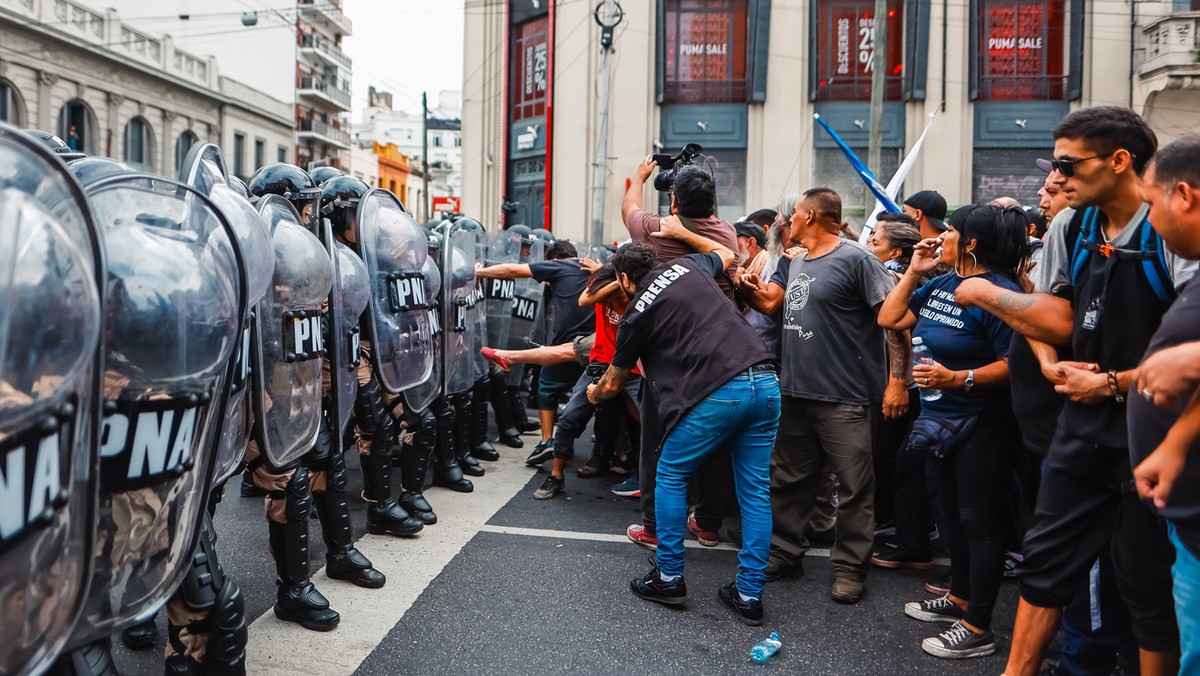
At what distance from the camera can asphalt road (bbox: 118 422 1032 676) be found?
3.42 meters

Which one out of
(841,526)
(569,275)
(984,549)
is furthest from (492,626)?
(569,275)

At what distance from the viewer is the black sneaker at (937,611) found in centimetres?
388

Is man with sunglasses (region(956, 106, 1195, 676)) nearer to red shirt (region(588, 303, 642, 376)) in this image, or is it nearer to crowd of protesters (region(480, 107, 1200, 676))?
crowd of protesters (region(480, 107, 1200, 676))

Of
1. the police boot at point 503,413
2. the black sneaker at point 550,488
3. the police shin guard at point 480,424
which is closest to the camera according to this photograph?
the black sneaker at point 550,488

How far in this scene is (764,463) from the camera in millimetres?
3934

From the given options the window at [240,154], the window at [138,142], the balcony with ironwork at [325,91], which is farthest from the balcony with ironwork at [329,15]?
the window at [138,142]

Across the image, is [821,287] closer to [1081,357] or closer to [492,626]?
[1081,357]

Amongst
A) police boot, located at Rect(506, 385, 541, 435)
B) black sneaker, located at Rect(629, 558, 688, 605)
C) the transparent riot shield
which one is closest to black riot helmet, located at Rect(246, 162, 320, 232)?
the transparent riot shield

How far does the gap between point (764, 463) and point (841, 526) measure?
0.62 m

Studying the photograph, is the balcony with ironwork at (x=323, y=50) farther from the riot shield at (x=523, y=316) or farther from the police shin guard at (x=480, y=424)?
the police shin guard at (x=480, y=424)

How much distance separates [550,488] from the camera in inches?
234

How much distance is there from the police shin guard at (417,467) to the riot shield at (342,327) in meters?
1.18

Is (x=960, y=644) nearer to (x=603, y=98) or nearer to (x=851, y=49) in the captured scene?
(x=603, y=98)

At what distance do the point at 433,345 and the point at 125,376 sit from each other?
3.15m
